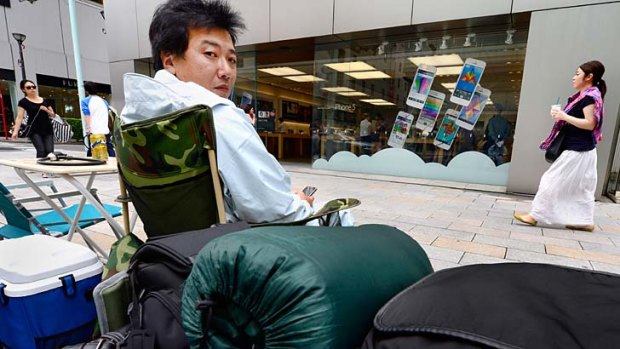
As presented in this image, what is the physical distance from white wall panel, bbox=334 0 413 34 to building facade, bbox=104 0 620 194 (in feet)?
0.06

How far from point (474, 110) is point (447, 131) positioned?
624mm

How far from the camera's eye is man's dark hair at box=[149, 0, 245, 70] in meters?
1.34

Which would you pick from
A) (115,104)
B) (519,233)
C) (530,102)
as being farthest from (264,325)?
(115,104)

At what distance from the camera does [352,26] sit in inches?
251

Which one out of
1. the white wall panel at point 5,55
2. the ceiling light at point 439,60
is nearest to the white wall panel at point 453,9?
the ceiling light at point 439,60

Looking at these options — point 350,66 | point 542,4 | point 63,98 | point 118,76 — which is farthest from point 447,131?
point 63,98

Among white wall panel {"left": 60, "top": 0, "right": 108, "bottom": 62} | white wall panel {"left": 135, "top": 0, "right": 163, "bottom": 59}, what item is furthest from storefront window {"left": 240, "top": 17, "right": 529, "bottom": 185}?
white wall panel {"left": 60, "top": 0, "right": 108, "bottom": 62}

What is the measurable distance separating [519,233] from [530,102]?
114 inches

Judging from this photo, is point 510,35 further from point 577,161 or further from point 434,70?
point 577,161

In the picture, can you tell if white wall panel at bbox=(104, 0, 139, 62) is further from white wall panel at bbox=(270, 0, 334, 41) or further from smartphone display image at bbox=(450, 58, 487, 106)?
smartphone display image at bbox=(450, 58, 487, 106)

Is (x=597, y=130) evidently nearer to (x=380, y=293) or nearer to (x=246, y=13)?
(x=380, y=293)

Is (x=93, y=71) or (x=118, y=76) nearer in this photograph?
(x=118, y=76)

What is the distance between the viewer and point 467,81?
6262 mm

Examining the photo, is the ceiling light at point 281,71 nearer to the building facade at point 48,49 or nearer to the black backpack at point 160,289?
the black backpack at point 160,289
